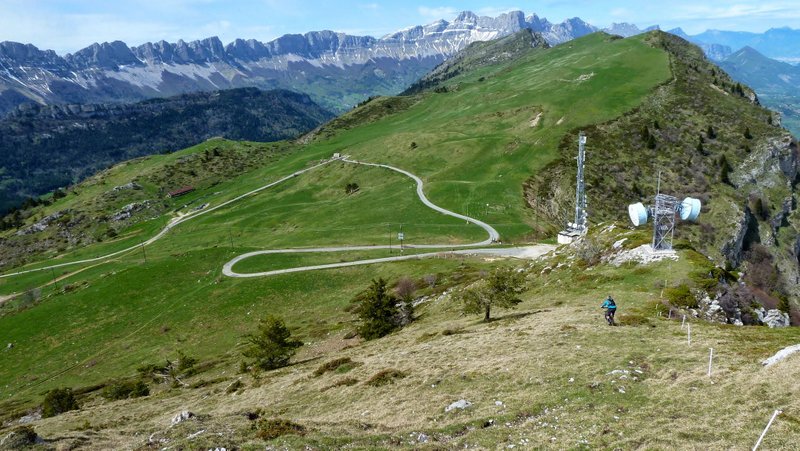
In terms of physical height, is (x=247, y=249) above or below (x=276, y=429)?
below

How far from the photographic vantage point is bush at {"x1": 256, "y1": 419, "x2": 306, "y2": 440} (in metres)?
24.2

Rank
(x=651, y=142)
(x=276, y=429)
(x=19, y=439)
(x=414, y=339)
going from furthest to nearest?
(x=651, y=142), (x=414, y=339), (x=276, y=429), (x=19, y=439)

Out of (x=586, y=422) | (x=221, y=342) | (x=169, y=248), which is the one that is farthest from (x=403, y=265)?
(x=169, y=248)

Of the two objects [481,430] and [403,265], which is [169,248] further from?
[481,430]

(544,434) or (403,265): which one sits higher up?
(544,434)

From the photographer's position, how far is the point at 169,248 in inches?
6275

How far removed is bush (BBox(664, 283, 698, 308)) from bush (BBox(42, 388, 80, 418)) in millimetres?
72955

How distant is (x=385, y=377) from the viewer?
37.1m

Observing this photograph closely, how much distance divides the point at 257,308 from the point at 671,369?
84067 millimetres

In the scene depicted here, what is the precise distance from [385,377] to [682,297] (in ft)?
102

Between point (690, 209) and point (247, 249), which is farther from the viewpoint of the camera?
point (247, 249)

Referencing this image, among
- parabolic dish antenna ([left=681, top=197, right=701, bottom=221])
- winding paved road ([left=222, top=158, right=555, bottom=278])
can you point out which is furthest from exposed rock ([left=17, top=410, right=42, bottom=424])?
parabolic dish antenna ([left=681, top=197, right=701, bottom=221])

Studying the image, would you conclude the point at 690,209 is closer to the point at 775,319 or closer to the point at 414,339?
the point at 775,319

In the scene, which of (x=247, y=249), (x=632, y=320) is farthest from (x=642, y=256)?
(x=247, y=249)
